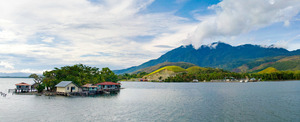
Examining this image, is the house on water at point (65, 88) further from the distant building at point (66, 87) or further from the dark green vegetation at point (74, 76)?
the dark green vegetation at point (74, 76)

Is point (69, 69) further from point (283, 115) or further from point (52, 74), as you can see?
point (283, 115)

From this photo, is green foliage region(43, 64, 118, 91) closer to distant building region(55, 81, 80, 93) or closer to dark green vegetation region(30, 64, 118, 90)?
dark green vegetation region(30, 64, 118, 90)

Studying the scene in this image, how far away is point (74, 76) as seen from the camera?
10825cm

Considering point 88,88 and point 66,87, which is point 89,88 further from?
point 66,87

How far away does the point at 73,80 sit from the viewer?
340ft

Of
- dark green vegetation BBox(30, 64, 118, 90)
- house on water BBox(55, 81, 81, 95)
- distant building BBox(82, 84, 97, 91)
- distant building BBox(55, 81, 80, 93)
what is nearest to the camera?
house on water BBox(55, 81, 81, 95)

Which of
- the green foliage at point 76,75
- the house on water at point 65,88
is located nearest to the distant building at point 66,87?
the house on water at point 65,88

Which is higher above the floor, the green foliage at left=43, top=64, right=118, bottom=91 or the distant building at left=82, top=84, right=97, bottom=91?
the green foliage at left=43, top=64, right=118, bottom=91

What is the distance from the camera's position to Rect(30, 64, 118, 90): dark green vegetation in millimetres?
100438

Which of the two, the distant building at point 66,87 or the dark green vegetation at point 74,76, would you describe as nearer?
the distant building at point 66,87

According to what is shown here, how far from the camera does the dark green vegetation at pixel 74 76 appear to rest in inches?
3954

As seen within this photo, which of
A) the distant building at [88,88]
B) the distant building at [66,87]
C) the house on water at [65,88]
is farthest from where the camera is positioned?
the distant building at [88,88]

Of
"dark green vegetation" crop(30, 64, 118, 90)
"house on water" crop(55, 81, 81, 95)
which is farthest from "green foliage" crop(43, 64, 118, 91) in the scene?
"house on water" crop(55, 81, 81, 95)

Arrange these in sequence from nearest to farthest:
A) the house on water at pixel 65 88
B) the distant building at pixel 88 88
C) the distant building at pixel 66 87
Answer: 1. the house on water at pixel 65 88
2. the distant building at pixel 66 87
3. the distant building at pixel 88 88
